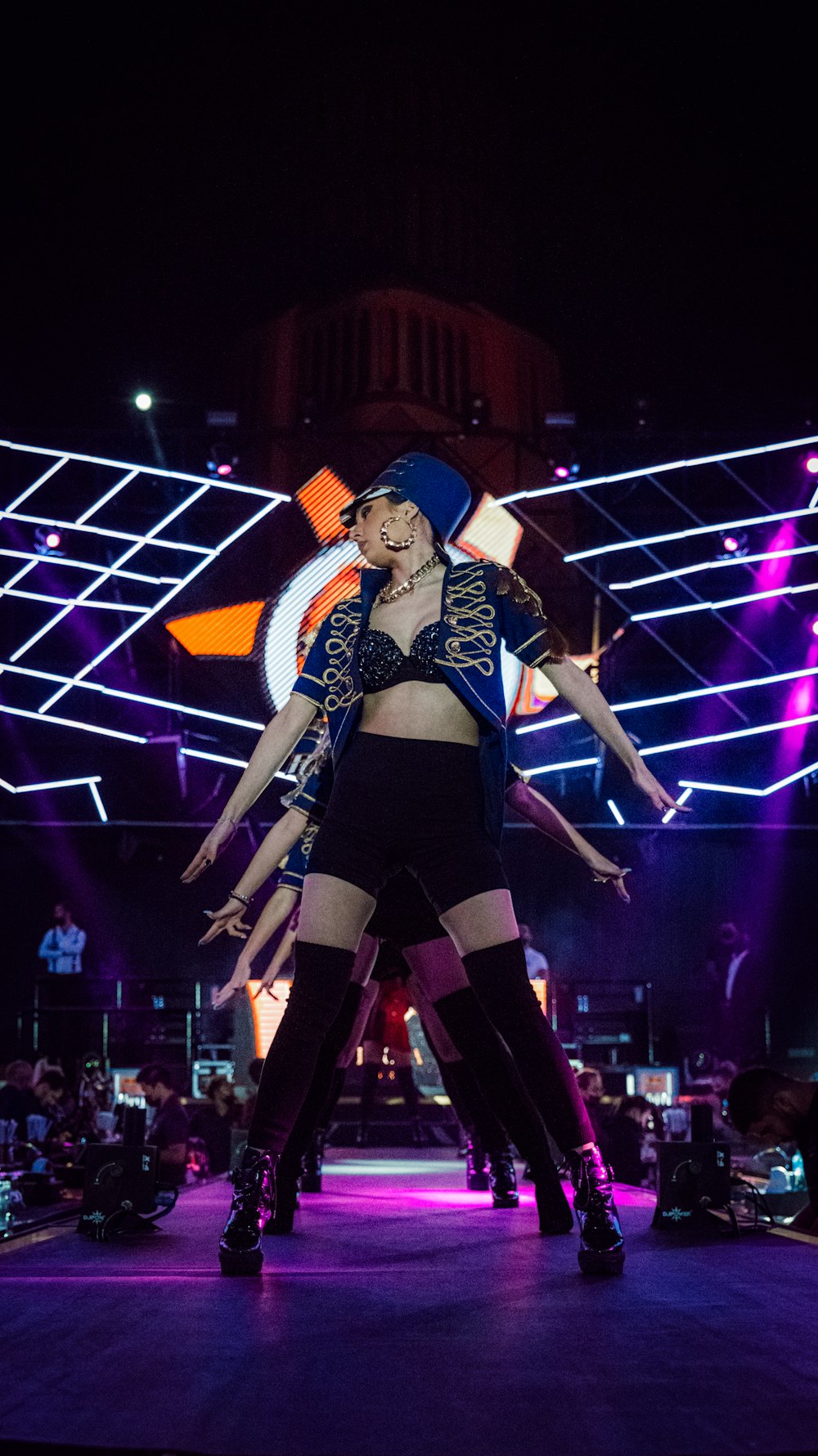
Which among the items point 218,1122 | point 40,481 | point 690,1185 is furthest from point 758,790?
point 690,1185

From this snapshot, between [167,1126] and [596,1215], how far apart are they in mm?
5044

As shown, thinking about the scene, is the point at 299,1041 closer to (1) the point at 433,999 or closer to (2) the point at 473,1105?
(1) the point at 433,999

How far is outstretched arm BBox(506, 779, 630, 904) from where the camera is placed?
10.5ft

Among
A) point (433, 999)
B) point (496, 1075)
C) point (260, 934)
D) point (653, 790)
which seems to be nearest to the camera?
point (653, 790)

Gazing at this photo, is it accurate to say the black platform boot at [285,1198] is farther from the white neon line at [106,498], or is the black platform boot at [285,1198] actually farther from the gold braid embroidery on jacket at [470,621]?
the white neon line at [106,498]

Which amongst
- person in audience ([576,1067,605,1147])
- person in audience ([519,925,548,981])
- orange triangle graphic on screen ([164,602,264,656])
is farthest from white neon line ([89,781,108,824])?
person in audience ([576,1067,605,1147])

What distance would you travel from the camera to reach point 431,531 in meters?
3.05

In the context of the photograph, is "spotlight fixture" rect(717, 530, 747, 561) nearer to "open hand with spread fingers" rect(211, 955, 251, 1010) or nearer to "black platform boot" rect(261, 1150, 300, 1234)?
"open hand with spread fingers" rect(211, 955, 251, 1010)

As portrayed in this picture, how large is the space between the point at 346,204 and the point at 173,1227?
1074 centimetres

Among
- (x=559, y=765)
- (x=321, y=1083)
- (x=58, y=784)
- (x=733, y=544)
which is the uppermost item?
(x=733, y=544)

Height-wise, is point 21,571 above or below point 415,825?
above

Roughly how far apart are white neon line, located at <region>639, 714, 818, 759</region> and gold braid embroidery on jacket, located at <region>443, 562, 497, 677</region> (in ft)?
30.0

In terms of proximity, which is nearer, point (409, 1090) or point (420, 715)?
point (420, 715)

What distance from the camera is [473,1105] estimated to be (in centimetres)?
473
